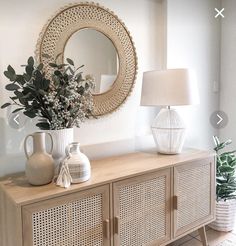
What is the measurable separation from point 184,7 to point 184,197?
5.55ft

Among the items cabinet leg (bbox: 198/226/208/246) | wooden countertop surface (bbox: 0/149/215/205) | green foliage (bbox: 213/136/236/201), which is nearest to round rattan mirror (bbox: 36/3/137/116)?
wooden countertop surface (bbox: 0/149/215/205)

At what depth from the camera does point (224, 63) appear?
287 centimetres

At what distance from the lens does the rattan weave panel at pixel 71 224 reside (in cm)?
131

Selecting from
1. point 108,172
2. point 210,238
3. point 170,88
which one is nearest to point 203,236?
point 210,238

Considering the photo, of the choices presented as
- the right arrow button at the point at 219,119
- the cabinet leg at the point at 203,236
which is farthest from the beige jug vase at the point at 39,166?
the right arrow button at the point at 219,119

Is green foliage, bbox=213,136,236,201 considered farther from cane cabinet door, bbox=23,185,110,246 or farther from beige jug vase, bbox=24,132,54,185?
beige jug vase, bbox=24,132,54,185

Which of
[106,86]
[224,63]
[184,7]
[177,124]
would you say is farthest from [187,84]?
[224,63]

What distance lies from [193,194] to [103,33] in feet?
4.44

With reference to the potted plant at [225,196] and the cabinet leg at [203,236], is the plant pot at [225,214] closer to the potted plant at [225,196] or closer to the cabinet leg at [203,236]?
the potted plant at [225,196]

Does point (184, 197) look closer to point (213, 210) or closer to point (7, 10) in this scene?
point (213, 210)

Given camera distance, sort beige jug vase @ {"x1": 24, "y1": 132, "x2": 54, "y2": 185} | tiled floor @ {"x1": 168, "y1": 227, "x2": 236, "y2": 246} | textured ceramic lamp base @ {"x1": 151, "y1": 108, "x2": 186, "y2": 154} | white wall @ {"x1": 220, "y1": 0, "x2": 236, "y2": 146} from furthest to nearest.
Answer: white wall @ {"x1": 220, "y1": 0, "x2": 236, "y2": 146} → tiled floor @ {"x1": 168, "y1": 227, "x2": 236, "y2": 246} → textured ceramic lamp base @ {"x1": 151, "y1": 108, "x2": 186, "y2": 154} → beige jug vase @ {"x1": 24, "y1": 132, "x2": 54, "y2": 185}

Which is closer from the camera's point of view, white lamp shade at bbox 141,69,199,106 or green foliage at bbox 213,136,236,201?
white lamp shade at bbox 141,69,199,106

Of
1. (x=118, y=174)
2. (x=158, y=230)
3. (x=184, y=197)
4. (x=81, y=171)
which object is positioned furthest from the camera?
(x=184, y=197)

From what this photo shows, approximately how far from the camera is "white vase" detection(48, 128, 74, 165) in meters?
1.58
